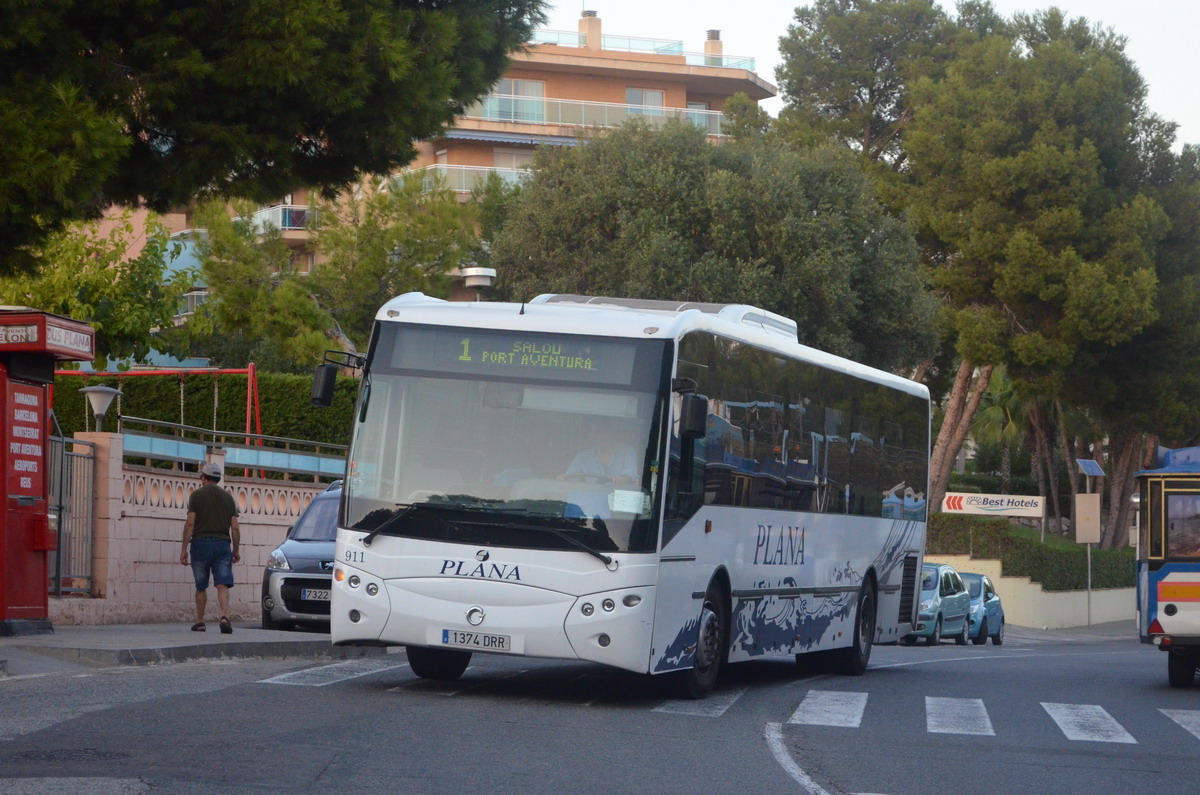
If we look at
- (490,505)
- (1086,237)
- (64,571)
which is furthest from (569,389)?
(1086,237)

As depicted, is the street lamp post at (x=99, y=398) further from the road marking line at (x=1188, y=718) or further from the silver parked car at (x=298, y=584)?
the road marking line at (x=1188, y=718)

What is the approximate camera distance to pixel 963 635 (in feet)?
109

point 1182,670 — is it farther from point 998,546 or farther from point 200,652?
point 998,546

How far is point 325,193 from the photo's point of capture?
14.4m

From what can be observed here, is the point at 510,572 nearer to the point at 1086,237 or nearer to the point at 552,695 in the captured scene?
the point at 552,695

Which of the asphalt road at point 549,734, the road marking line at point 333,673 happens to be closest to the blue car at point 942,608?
the asphalt road at point 549,734

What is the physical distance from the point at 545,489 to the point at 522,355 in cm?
106

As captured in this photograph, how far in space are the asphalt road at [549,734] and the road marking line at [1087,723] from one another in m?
0.03

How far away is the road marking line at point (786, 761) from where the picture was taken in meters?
8.64

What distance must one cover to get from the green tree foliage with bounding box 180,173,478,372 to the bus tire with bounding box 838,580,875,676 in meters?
26.3

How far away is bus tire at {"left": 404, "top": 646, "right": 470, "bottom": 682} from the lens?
1337 cm

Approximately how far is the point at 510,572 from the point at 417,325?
6.79 ft

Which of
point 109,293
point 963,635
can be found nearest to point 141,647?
point 109,293

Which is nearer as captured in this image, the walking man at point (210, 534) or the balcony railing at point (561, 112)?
the walking man at point (210, 534)
